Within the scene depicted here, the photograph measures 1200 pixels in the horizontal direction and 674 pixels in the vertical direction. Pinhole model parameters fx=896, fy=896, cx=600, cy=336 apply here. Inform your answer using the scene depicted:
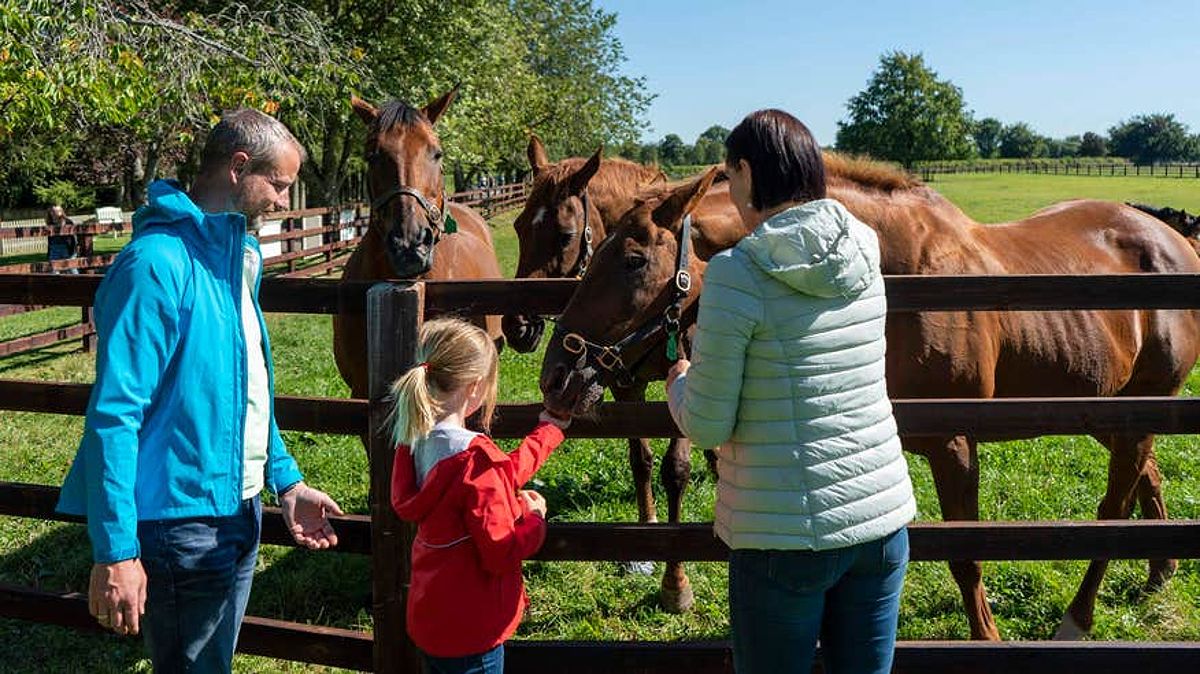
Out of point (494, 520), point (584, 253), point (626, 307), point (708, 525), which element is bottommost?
point (708, 525)

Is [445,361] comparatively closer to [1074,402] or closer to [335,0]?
[1074,402]

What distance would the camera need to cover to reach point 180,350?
224cm

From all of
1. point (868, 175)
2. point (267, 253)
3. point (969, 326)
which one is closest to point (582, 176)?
point (868, 175)

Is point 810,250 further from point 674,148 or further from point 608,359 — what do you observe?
point 674,148

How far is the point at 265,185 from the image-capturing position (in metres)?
2.37

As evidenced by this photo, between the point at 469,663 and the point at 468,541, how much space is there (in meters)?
0.36

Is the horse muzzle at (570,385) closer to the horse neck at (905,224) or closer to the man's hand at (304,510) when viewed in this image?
the man's hand at (304,510)

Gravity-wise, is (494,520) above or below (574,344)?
below

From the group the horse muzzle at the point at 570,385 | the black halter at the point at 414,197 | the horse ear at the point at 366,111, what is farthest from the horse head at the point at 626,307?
the horse ear at the point at 366,111

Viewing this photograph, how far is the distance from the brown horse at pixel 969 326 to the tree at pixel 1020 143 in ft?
Answer: 477

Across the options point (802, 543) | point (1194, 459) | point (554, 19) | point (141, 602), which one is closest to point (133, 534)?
point (141, 602)

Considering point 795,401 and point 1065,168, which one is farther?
point 1065,168

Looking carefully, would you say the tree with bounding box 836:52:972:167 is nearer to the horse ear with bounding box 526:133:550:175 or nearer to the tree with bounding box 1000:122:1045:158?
the tree with bounding box 1000:122:1045:158

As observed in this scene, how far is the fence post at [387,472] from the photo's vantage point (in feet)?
9.91
